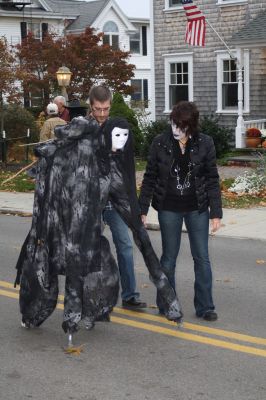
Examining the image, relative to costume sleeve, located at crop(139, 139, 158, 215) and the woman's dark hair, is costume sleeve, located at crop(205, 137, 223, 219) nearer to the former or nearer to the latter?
the woman's dark hair

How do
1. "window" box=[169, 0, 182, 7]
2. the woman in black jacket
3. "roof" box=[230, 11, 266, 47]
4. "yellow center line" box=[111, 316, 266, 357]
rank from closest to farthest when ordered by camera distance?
"yellow center line" box=[111, 316, 266, 357], the woman in black jacket, "roof" box=[230, 11, 266, 47], "window" box=[169, 0, 182, 7]

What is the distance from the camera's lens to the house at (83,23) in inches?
1752

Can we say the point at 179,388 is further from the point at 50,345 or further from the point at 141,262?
the point at 141,262

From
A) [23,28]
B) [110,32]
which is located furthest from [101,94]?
[110,32]

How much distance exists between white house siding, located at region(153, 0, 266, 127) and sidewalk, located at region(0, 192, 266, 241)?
9.70m

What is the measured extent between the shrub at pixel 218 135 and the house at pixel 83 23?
21.2 metres

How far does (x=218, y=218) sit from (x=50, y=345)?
68.9 inches

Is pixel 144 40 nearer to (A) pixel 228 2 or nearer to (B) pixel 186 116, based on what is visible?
(A) pixel 228 2

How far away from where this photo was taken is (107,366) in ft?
18.1

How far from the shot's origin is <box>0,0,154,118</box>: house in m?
44.5

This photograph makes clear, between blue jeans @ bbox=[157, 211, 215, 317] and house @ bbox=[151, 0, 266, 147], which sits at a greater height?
house @ bbox=[151, 0, 266, 147]

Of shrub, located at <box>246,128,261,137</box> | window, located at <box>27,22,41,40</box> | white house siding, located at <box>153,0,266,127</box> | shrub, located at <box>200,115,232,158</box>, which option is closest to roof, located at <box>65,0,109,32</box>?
window, located at <box>27,22,41,40</box>

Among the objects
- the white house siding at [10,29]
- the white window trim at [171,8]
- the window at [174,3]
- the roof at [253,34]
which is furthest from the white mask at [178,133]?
the white house siding at [10,29]

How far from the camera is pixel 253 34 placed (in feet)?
70.6
